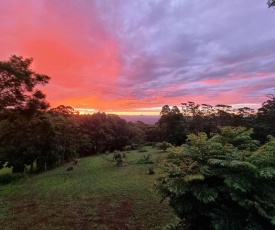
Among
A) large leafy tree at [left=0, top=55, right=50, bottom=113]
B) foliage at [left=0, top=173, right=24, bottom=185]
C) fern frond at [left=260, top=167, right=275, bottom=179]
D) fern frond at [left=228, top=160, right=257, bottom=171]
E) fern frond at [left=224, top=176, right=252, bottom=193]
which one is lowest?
foliage at [left=0, top=173, right=24, bottom=185]

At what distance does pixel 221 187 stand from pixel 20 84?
44.8ft

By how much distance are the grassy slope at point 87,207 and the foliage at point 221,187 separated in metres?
3.99

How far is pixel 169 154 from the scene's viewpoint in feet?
16.7

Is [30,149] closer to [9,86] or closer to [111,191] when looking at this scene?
[9,86]

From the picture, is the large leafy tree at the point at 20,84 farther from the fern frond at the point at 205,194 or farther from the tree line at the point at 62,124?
the fern frond at the point at 205,194

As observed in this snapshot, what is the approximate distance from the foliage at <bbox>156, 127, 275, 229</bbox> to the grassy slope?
3990 mm

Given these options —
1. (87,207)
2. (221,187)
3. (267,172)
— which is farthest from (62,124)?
(267,172)

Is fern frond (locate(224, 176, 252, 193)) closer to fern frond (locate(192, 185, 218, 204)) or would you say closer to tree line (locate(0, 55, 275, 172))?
fern frond (locate(192, 185, 218, 204))

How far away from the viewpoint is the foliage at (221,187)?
3.63m

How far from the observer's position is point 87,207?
10.0m

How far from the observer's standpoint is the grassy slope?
812cm

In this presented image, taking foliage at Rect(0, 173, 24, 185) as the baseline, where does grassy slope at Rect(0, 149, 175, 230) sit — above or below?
above

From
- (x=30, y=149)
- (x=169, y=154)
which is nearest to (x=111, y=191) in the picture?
(x=169, y=154)

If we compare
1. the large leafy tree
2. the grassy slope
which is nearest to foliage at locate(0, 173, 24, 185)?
the grassy slope
